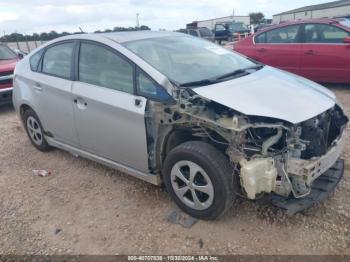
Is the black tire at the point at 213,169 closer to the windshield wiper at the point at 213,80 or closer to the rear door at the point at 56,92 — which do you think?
the windshield wiper at the point at 213,80

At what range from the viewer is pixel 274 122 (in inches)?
112

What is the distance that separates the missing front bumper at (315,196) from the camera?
9.45 feet

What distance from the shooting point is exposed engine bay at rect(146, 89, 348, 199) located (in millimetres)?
2775

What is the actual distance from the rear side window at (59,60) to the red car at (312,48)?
4983 millimetres

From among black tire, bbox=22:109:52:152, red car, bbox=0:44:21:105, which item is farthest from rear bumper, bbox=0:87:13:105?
black tire, bbox=22:109:52:152

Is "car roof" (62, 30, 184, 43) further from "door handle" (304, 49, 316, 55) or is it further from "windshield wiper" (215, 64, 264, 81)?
"door handle" (304, 49, 316, 55)

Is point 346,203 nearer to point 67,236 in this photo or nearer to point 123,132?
point 123,132

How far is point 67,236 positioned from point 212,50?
8.24ft

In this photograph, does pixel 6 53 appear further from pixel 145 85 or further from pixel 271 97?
pixel 271 97

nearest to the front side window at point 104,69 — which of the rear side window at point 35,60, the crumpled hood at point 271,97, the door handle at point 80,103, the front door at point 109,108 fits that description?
the front door at point 109,108

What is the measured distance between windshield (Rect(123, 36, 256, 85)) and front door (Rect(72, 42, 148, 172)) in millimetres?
279

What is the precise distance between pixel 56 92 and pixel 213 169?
2.23 m

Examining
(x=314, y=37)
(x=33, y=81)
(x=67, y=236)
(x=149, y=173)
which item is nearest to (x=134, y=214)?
(x=149, y=173)

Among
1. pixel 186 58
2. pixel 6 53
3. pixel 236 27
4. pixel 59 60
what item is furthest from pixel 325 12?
pixel 59 60
